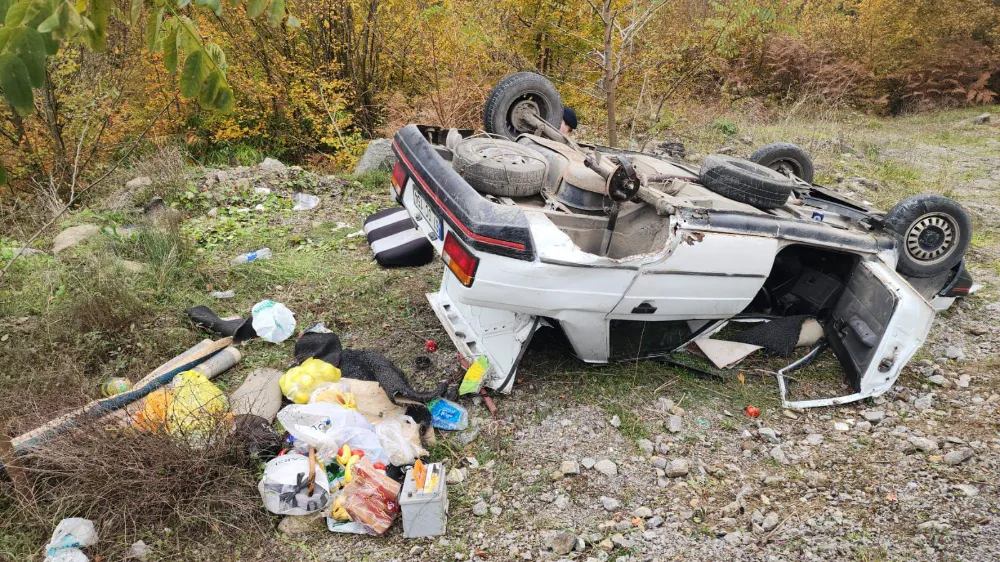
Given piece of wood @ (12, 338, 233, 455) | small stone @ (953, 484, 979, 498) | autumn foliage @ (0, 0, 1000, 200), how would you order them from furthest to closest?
autumn foliage @ (0, 0, 1000, 200) → small stone @ (953, 484, 979, 498) → piece of wood @ (12, 338, 233, 455)

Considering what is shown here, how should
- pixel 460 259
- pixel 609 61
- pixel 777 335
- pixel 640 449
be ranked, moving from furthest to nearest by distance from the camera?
1. pixel 609 61
2. pixel 777 335
3. pixel 640 449
4. pixel 460 259

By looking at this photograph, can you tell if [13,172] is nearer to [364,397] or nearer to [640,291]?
[364,397]

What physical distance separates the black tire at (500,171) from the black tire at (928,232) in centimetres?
227

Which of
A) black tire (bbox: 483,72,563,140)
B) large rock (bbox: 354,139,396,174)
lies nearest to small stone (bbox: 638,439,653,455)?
black tire (bbox: 483,72,563,140)

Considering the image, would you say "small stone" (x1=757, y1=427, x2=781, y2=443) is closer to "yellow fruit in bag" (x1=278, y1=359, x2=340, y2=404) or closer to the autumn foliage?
"yellow fruit in bag" (x1=278, y1=359, x2=340, y2=404)

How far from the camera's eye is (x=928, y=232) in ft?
12.3

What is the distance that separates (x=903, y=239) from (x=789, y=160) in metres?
1.56

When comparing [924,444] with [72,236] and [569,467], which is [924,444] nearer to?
[569,467]

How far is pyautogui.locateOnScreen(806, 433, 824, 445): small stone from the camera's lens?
330 centimetres

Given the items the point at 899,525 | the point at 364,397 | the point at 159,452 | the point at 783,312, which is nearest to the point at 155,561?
the point at 159,452

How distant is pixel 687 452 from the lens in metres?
3.18

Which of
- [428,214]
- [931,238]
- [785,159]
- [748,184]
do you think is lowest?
[931,238]

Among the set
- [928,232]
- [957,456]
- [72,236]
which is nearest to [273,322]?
[72,236]

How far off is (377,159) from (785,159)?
15.3 feet
